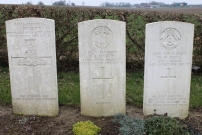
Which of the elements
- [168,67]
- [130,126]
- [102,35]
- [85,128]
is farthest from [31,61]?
[168,67]

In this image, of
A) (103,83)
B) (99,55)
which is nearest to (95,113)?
(103,83)

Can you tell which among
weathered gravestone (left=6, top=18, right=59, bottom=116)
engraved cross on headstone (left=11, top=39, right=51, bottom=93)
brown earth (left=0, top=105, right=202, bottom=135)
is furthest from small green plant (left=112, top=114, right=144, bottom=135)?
engraved cross on headstone (left=11, top=39, right=51, bottom=93)

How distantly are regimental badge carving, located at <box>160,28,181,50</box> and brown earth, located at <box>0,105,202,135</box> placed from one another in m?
1.42

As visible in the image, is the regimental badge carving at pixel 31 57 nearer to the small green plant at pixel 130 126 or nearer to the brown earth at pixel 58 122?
the brown earth at pixel 58 122

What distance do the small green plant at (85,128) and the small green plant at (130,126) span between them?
391 mm

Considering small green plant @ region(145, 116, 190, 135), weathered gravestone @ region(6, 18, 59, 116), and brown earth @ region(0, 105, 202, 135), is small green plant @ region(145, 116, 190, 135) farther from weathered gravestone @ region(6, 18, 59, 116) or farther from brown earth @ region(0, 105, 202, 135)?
weathered gravestone @ region(6, 18, 59, 116)

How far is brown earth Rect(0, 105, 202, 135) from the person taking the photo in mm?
4398

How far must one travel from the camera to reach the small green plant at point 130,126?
4094 mm

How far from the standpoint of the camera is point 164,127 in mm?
4164

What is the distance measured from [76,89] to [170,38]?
277 cm

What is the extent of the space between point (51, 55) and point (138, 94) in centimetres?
245

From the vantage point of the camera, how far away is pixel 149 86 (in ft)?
15.8

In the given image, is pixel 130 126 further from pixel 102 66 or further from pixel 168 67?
pixel 168 67

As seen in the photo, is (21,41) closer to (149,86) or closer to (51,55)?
(51,55)
